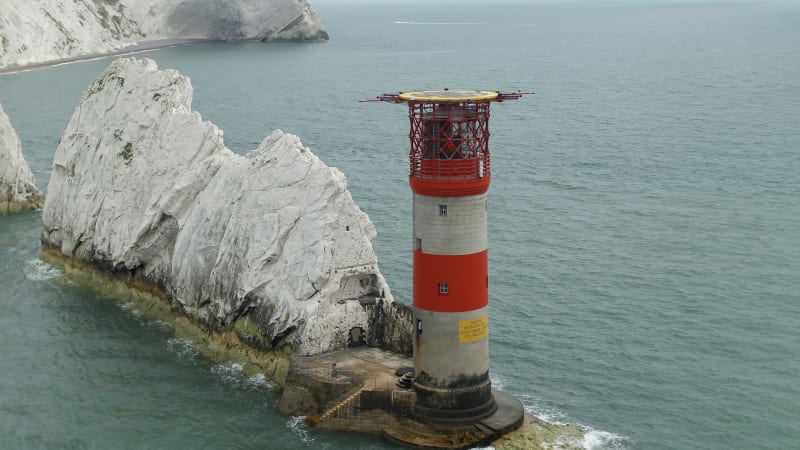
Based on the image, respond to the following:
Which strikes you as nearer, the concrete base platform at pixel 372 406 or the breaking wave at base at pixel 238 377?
the concrete base platform at pixel 372 406

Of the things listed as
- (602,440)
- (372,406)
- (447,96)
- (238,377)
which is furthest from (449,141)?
(238,377)

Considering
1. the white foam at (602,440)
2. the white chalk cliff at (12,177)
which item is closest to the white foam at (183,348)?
the white foam at (602,440)

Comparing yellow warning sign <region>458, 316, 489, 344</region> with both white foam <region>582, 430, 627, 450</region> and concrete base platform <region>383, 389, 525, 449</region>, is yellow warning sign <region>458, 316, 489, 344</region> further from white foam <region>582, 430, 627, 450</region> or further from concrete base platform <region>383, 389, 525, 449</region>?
white foam <region>582, 430, 627, 450</region>

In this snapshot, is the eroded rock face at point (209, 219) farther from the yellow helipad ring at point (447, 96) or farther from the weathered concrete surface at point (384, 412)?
the yellow helipad ring at point (447, 96)

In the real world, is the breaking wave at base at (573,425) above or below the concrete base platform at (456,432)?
below

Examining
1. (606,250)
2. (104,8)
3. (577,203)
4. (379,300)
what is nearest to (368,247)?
(379,300)

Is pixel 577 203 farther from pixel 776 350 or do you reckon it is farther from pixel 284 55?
pixel 284 55

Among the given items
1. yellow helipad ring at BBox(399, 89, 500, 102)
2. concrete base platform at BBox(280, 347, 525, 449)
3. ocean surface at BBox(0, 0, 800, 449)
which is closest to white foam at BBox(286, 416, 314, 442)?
ocean surface at BBox(0, 0, 800, 449)
